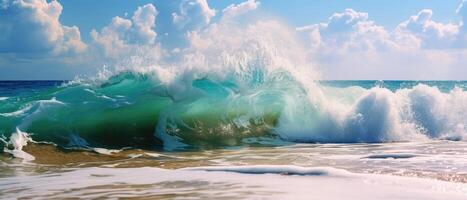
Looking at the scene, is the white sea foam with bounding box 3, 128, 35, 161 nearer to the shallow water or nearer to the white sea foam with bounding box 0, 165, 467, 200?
the shallow water

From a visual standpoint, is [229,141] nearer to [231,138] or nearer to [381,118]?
[231,138]

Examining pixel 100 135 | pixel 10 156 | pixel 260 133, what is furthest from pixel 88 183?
pixel 260 133

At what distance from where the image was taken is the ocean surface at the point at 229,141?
6738 mm

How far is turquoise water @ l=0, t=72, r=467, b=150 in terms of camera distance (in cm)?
1269

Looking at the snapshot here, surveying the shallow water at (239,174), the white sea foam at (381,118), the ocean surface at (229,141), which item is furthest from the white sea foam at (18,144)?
the white sea foam at (381,118)

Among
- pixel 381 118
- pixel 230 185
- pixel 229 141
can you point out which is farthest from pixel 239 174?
pixel 381 118

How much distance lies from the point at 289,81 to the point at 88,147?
22.8ft

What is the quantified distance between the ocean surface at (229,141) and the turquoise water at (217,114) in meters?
0.04

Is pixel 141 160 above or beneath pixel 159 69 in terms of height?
beneath

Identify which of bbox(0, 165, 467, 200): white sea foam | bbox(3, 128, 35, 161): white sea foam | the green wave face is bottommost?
bbox(0, 165, 467, 200): white sea foam

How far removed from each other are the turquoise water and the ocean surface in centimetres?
4

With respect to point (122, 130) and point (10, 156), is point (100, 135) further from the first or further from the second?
point (10, 156)

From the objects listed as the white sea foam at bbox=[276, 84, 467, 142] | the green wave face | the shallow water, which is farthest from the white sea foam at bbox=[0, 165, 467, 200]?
the white sea foam at bbox=[276, 84, 467, 142]

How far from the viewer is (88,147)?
11.6m
